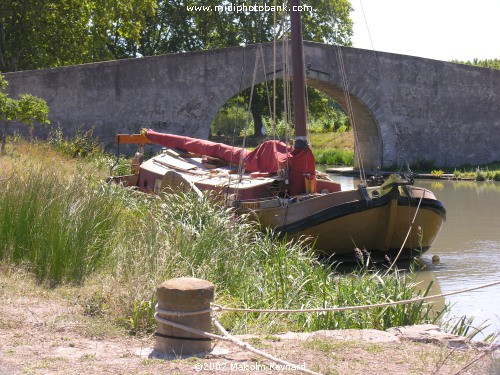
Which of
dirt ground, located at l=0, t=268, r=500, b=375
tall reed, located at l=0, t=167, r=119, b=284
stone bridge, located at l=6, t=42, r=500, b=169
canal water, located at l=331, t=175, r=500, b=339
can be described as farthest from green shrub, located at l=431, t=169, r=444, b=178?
dirt ground, located at l=0, t=268, r=500, b=375

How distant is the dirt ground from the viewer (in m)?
3.81

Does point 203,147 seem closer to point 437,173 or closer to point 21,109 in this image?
point 21,109

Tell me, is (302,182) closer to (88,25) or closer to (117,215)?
(117,215)

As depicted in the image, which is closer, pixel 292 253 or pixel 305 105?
pixel 292 253

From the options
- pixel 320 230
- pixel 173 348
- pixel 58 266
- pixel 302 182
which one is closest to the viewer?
pixel 173 348

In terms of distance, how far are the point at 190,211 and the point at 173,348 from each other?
451 centimetres

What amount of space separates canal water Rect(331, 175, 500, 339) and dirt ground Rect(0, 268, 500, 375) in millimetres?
1950

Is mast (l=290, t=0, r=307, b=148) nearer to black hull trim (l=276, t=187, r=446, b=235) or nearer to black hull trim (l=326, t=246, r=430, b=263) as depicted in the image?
black hull trim (l=276, t=187, r=446, b=235)

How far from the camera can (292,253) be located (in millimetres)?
8195

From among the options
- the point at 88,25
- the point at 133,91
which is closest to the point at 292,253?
the point at 133,91

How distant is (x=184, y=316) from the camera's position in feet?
13.4

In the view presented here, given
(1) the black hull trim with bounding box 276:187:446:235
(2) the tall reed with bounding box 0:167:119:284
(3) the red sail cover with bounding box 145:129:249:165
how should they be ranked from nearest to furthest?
(2) the tall reed with bounding box 0:167:119:284 → (1) the black hull trim with bounding box 276:187:446:235 → (3) the red sail cover with bounding box 145:129:249:165

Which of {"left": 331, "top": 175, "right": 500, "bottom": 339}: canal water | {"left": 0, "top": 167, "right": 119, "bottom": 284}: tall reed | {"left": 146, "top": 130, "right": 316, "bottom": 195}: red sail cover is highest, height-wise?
{"left": 146, "top": 130, "right": 316, "bottom": 195}: red sail cover

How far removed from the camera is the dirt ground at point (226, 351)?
3.81 meters
